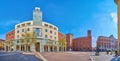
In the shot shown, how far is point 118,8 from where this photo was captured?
88.1 feet

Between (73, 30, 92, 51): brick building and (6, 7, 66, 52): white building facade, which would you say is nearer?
(73, 30, 92, 51): brick building

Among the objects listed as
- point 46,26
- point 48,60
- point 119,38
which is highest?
point 46,26

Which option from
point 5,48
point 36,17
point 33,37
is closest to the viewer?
point 36,17

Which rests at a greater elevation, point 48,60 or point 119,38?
point 119,38

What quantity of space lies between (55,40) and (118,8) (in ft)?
56.8

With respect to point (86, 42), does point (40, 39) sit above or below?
above

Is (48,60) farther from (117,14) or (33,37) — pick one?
(33,37)

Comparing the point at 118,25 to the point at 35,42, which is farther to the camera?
the point at 35,42

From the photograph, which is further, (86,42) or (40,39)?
(40,39)

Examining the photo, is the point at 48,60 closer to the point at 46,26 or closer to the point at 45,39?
the point at 46,26

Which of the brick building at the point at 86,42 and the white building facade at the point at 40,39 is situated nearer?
the brick building at the point at 86,42

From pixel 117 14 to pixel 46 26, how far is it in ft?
35.1

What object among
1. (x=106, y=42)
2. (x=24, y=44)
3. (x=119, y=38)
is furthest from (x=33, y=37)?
(x=119, y=38)

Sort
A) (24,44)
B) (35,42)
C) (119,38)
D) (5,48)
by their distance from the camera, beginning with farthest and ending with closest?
1. (35,42)
2. (24,44)
3. (5,48)
4. (119,38)
